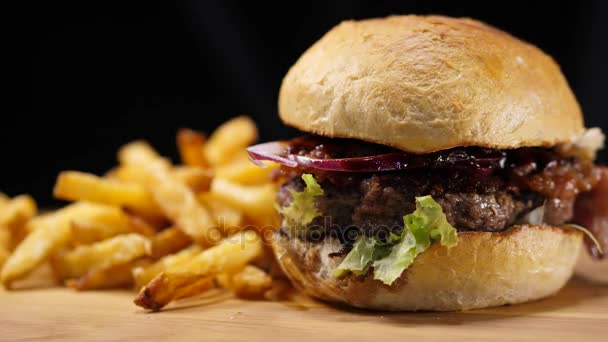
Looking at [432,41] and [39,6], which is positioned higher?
[39,6]

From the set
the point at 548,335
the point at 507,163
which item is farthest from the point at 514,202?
the point at 548,335

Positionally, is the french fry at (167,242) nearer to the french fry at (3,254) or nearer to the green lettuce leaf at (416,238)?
the french fry at (3,254)

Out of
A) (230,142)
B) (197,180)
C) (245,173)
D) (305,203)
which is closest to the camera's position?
(305,203)

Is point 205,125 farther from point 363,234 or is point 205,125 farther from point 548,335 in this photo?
point 548,335

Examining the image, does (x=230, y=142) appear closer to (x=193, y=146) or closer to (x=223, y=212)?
(x=193, y=146)

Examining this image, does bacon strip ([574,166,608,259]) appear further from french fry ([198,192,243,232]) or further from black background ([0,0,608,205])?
black background ([0,0,608,205])

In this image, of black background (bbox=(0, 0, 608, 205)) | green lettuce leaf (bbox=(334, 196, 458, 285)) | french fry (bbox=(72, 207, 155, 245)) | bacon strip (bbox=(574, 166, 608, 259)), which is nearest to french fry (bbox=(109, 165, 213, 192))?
french fry (bbox=(72, 207, 155, 245))

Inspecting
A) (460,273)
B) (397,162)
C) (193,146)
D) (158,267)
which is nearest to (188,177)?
(193,146)
